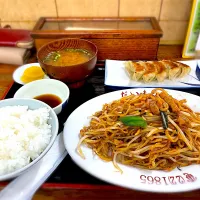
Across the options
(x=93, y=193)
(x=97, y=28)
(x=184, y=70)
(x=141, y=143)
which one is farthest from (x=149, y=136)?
(x=97, y=28)

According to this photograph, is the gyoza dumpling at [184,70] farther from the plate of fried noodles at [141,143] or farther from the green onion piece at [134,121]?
the green onion piece at [134,121]

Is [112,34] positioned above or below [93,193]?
above

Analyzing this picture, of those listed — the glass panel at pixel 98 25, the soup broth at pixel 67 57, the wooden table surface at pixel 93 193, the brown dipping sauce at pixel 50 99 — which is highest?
the glass panel at pixel 98 25

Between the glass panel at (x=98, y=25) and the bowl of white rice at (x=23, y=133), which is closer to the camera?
the bowl of white rice at (x=23, y=133)

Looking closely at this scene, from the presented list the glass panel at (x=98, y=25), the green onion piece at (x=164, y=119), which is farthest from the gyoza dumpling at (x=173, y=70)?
the green onion piece at (x=164, y=119)

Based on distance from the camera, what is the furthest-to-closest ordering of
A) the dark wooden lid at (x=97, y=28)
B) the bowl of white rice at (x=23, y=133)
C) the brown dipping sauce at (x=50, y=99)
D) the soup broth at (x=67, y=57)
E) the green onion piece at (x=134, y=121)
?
the dark wooden lid at (x=97, y=28), the soup broth at (x=67, y=57), the brown dipping sauce at (x=50, y=99), the green onion piece at (x=134, y=121), the bowl of white rice at (x=23, y=133)

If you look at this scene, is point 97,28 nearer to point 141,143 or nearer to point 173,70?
point 173,70

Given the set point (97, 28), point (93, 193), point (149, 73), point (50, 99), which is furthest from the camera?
point (97, 28)
